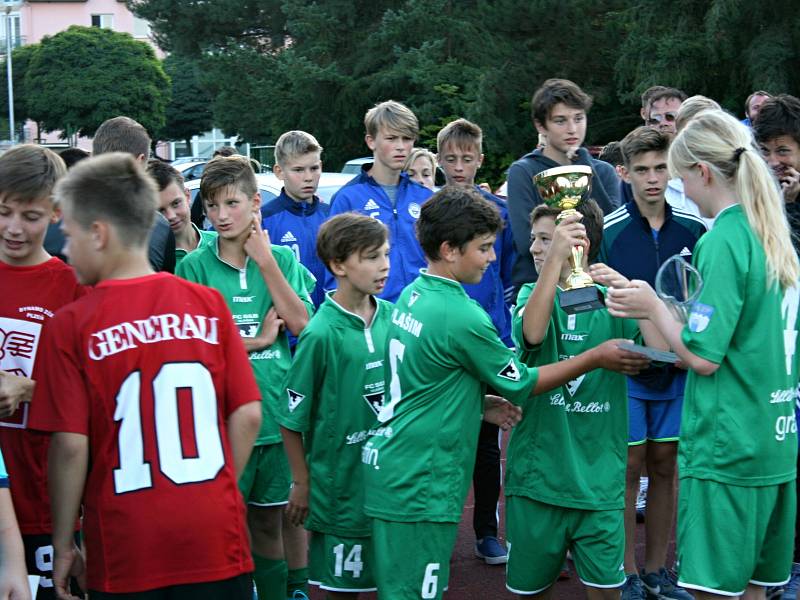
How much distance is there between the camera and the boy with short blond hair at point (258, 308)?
507 cm

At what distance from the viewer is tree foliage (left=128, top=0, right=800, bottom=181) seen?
22672 mm

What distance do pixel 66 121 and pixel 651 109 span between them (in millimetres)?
47471

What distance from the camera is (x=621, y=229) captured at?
5.69 metres

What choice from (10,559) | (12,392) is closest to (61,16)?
(12,392)

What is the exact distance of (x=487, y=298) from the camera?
651cm

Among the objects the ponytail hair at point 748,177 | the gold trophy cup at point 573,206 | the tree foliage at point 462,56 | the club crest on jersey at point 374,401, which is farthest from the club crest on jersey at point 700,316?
the tree foliage at point 462,56

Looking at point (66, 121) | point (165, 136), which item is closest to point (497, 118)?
point (66, 121)

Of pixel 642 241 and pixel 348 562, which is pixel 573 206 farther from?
pixel 348 562

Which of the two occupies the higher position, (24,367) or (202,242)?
(202,242)

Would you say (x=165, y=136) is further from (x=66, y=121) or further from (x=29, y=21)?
(x=29, y=21)

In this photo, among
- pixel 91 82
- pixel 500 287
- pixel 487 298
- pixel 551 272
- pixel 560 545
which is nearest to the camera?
pixel 551 272

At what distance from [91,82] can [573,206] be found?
49.8m

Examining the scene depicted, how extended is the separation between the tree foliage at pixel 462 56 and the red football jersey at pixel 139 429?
65.2ft

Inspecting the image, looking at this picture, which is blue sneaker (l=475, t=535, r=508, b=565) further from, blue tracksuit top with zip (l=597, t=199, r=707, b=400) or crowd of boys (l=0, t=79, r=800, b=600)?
blue tracksuit top with zip (l=597, t=199, r=707, b=400)
